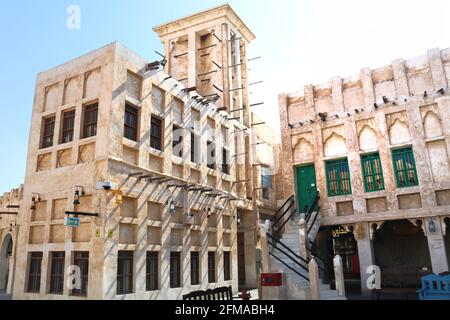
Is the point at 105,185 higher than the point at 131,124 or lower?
lower

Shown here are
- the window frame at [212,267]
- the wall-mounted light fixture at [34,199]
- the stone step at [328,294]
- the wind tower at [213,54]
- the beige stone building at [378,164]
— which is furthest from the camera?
the wind tower at [213,54]

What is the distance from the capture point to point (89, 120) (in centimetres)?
1198

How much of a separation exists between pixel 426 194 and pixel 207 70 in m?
12.7

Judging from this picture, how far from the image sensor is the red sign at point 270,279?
13312 mm

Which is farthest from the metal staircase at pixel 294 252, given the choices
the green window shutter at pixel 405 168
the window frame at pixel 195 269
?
the green window shutter at pixel 405 168

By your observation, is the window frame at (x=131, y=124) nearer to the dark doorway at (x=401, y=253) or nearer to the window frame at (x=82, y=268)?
the window frame at (x=82, y=268)

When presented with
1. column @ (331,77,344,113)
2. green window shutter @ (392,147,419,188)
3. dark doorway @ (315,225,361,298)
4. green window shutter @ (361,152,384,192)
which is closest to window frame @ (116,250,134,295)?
dark doorway @ (315,225,361,298)

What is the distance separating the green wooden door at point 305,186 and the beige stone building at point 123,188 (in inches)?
143

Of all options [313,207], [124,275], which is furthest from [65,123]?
[313,207]

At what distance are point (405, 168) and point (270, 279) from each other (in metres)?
8.08

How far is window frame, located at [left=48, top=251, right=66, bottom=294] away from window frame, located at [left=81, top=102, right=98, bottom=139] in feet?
12.1

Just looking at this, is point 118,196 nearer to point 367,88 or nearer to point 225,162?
point 225,162

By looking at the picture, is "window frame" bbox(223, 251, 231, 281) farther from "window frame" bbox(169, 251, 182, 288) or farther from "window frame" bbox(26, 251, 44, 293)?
"window frame" bbox(26, 251, 44, 293)

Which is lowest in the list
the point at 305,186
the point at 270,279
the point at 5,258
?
the point at 270,279
